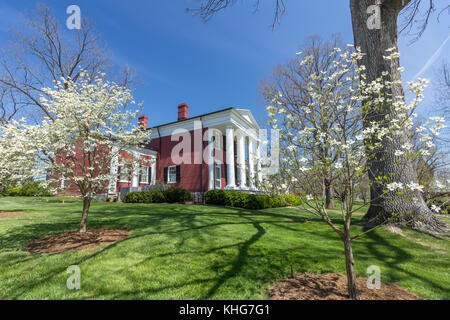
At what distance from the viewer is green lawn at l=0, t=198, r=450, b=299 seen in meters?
2.83

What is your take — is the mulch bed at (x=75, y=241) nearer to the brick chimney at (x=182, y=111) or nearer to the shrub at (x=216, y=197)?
the shrub at (x=216, y=197)

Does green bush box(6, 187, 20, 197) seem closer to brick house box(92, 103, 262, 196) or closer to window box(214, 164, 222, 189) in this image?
brick house box(92, 103, 262, 196)

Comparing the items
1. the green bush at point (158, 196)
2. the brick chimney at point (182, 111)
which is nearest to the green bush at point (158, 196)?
the green bush at point (158, 196)

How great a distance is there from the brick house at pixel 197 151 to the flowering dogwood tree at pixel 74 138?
10.1m

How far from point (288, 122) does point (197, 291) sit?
2624 mm

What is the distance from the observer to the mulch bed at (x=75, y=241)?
14.6ft

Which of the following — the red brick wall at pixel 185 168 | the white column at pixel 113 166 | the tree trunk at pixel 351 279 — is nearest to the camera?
the tree trunk at pixel 351 279

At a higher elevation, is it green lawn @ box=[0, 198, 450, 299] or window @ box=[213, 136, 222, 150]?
window @ box=[213, 136, 222, 150]

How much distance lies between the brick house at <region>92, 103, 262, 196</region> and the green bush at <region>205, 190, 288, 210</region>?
199 cm

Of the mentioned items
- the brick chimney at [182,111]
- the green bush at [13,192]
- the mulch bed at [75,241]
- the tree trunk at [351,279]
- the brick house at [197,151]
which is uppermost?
the brick chimney at [182,111]

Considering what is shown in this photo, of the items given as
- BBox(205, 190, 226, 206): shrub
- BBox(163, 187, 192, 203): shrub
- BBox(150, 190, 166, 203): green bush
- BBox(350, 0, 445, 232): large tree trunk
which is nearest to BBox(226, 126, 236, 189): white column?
BBox(205, 190, 226, 206): shrub
